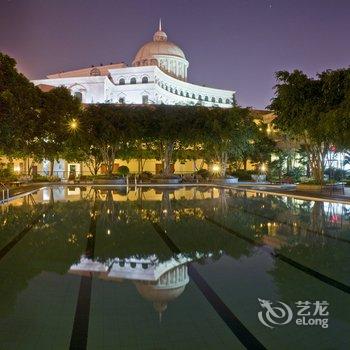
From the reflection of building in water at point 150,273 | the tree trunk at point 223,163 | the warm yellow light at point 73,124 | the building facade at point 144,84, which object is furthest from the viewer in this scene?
the building facade at point 144,84

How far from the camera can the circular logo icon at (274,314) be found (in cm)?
550

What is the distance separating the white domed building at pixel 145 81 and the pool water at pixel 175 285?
186 ft

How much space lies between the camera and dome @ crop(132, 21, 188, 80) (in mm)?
109925

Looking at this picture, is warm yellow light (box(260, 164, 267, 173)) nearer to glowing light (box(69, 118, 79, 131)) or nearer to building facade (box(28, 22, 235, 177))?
building facade (box(28, 22, 235, 177))

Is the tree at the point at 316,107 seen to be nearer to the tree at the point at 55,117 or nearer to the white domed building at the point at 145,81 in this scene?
the tree at the point at 55,117

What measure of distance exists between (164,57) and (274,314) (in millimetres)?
109389

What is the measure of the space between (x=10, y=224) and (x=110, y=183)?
26.4 metres

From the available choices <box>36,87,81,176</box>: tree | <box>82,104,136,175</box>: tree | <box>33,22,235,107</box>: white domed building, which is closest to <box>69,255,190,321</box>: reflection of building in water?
<box>36,87,81,176</box>: tree

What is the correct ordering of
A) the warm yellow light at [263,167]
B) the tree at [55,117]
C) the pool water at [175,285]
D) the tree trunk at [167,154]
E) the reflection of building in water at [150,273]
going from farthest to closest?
the warm yellow light at [263,167]
the tree trunk at [167,154]
the tree at [55,117]
the reflection of building in water at [150,273]
the pool water at [175,285]

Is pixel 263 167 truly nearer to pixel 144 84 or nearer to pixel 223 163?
pixel 223 163

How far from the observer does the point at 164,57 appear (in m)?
111

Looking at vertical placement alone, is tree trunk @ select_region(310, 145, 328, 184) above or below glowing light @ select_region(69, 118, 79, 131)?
below

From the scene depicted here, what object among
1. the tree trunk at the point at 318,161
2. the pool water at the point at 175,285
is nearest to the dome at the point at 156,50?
the tree trunk at the point at 318,161

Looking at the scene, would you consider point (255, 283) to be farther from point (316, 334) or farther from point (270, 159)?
point (270, 159)
